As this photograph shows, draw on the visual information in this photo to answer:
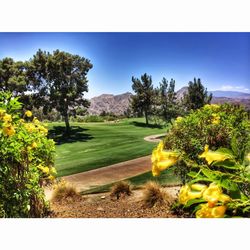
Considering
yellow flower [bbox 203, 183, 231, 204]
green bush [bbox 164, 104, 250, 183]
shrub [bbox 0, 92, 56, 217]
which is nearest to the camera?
yellow flower [bbox 203, 183, 231, 204]

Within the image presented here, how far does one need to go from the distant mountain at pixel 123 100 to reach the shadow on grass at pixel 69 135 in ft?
0.85

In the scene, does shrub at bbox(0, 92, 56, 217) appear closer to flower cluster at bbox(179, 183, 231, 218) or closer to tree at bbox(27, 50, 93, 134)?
tree at bbox(27, 50, 93, 134)

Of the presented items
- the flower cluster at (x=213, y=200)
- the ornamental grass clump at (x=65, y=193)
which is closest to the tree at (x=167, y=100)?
the ornamental grass clump at (x=65, y=193)

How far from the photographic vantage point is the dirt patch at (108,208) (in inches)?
135

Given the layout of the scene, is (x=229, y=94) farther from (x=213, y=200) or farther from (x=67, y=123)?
(x=213, y=200)

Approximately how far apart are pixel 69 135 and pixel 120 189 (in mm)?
801

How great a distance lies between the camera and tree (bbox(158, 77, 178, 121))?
3.65 m

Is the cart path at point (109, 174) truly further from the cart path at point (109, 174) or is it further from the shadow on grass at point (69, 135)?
the shadow on grass at point (69, 135)

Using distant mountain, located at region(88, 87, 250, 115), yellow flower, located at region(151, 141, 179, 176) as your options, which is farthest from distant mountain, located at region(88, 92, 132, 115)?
yellow flower, located at region(151, 141, 179, 176)

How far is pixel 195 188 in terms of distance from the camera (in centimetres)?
96

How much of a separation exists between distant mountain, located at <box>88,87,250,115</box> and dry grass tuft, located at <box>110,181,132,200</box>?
0.77 m
